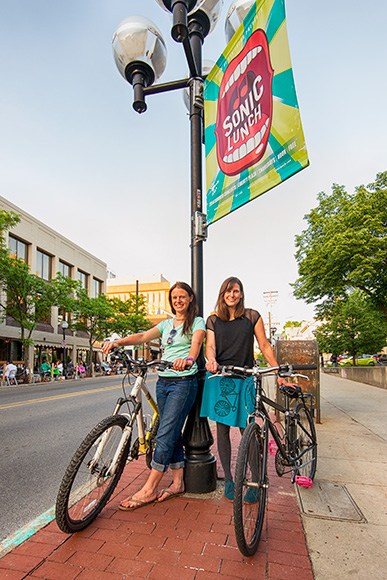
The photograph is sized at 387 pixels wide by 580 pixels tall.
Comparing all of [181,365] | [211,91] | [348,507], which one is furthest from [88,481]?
[211,91]

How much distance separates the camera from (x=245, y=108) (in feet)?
13.0

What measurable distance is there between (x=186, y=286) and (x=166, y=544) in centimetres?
206

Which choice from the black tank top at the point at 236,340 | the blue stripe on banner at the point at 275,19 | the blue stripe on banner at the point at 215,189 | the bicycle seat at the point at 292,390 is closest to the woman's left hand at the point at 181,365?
the black tank top at the point at 236,340

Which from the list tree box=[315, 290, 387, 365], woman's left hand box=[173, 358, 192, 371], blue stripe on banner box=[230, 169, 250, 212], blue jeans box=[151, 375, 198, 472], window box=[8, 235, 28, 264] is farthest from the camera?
window box=[8, 235, 28, 264]

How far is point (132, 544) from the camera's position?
268 centimetres

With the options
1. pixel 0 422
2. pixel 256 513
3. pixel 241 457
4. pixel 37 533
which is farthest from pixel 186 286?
pixel 0 422

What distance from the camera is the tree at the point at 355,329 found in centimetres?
2600

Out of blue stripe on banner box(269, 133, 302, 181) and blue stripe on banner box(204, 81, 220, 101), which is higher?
blue stripe on banner box(204, 81, 220, 101)

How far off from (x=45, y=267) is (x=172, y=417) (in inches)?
1492

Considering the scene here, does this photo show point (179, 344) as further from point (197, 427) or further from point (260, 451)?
point (260, 451)

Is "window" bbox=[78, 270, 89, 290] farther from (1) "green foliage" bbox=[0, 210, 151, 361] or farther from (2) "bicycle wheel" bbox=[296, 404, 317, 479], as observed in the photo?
(2) "bicycle wheel" bbox=[296, 404, 317, 479]

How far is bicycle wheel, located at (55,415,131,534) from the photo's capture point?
2.69 m

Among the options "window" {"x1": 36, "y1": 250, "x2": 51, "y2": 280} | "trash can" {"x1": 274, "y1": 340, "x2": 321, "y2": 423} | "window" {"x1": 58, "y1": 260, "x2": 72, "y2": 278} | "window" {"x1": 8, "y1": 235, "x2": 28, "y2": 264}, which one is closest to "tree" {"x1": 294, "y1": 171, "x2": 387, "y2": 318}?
"trash can" {"x1": 274, "y1": 340, "x2": 321, "y2": 423}

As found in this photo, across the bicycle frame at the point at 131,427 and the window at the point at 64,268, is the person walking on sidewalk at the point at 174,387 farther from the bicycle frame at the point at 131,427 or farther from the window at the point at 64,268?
the window at the point at 64,268
